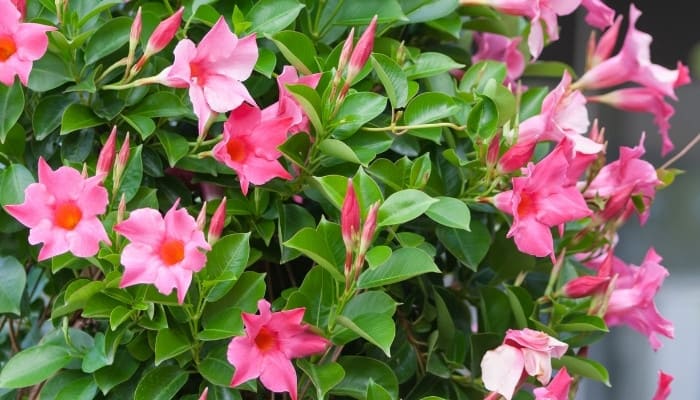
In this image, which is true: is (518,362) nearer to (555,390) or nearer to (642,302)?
(555,390)

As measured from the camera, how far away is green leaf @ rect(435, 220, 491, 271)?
0.83 metres

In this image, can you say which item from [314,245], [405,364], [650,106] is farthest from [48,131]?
[650,106]

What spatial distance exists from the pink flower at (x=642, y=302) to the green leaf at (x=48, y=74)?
0.53 meters

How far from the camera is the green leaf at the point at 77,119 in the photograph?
2.41ft

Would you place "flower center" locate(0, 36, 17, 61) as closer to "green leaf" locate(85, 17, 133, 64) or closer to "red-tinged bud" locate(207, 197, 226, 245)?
"green leaf" locate(85, 17, 133, 64)

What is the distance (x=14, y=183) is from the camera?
726mm

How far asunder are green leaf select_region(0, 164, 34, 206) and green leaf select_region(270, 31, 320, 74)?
0.73 ft

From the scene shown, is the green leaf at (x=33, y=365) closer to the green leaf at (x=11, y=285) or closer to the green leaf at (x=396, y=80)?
the green leaf at (x=11, y=285)

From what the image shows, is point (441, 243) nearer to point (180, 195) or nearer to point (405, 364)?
point (405, 364)

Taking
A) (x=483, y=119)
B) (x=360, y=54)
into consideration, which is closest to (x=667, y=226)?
(x=483, y=119)

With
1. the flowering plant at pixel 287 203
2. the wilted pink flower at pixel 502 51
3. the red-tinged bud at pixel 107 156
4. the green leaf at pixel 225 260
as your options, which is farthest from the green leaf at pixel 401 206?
the wilted pink flower at pixel 502 51

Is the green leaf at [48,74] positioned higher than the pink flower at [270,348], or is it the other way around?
the green leaf at [48,74]

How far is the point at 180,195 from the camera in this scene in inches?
31.8

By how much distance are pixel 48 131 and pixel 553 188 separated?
0.41 metres
